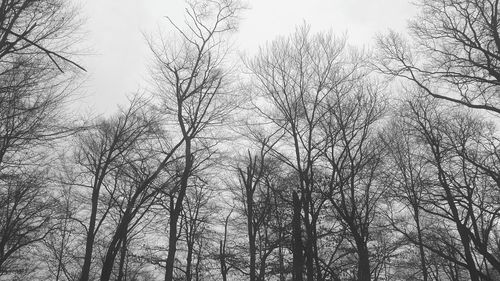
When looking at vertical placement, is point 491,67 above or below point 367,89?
below

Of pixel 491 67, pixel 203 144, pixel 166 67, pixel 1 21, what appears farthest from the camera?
pixel 203 144

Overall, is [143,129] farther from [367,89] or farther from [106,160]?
[367,89]

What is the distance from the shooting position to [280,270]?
1698cm

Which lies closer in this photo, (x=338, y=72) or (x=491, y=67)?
(x=491, y=67)

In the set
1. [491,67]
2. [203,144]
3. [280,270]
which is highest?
[203,144]

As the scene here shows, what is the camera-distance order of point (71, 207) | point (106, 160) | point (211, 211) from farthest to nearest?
1. point (211, 211)
2. point (71, 207)
3. point (106, 160)

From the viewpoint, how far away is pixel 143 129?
16078mm

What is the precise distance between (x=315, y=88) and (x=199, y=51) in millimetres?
4648

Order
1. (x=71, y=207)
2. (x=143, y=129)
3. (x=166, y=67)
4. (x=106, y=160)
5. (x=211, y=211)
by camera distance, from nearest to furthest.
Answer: (x=166, y=67)
(x=143, y=129)
(x=106, y=160)
(x=71, y=207)
(x=211, y=211)

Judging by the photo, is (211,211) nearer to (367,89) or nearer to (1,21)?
(367,89)

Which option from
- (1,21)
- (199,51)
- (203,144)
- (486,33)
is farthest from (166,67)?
(486,33)

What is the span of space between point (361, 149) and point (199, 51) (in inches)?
286

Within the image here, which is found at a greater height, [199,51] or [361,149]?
[199,51]

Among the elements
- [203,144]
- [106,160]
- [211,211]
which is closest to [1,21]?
[203,144]
